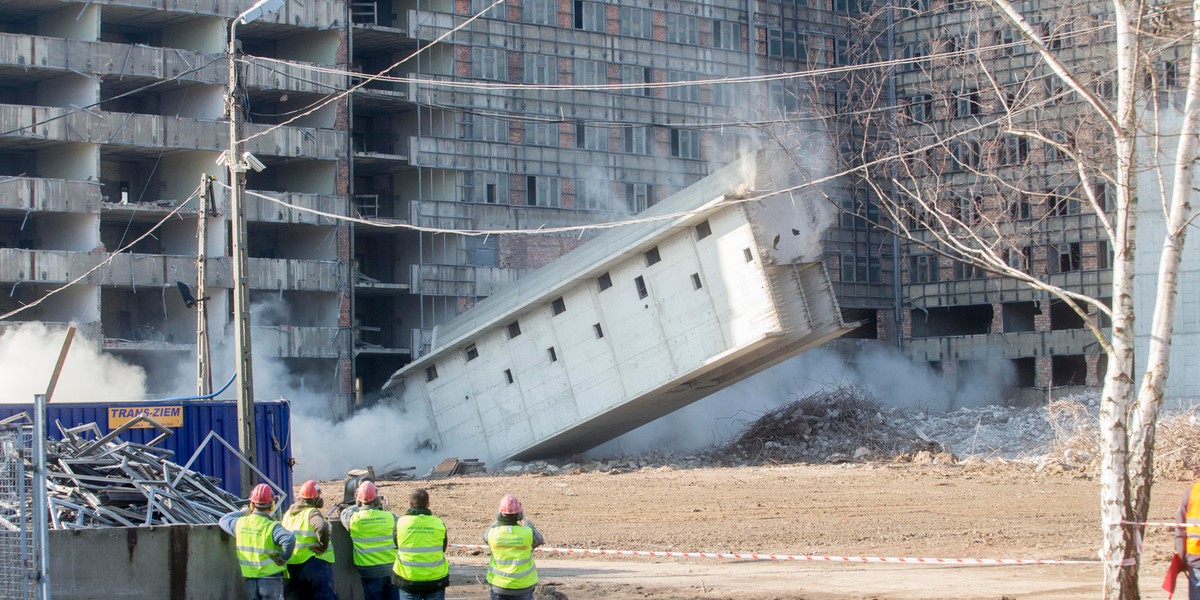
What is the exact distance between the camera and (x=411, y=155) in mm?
48688

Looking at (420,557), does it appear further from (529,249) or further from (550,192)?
(550,192)

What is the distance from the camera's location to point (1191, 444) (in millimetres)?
29625

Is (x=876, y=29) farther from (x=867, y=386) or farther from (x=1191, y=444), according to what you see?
(x=1191, y=444)

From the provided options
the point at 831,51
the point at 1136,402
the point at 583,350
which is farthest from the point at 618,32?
the point at 1136,402

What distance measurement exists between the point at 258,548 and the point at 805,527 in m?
13.4

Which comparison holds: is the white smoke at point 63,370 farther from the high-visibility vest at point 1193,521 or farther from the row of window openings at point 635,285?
the high-visibility vest at point 1193,521

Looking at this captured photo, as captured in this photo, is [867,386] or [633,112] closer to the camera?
[633,112]

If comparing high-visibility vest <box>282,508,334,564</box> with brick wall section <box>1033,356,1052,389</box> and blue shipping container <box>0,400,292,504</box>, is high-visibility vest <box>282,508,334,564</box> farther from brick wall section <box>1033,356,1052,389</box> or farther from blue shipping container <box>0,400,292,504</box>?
brick wall section <box>1033,356,1052,389</box>

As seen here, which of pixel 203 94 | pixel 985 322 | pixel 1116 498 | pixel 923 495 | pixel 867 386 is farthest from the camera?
pixel 985 322

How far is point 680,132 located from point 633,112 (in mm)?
2343

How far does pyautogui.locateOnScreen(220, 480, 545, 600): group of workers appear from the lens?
1248cm

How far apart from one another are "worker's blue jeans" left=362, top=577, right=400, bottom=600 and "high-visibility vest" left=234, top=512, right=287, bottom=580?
93cm

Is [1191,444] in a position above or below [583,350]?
below

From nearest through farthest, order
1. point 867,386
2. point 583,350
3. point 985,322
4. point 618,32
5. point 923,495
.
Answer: point 923,495 < point 583,350 < point 618,32 < point 867,386 < point 985,322
